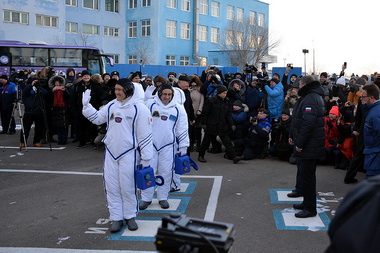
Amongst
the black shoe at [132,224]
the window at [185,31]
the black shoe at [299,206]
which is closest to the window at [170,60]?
the window at [185,31]

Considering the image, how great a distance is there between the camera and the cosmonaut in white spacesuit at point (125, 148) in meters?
5.66

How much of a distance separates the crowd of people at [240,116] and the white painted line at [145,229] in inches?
26.5

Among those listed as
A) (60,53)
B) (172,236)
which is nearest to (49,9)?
(60,53)

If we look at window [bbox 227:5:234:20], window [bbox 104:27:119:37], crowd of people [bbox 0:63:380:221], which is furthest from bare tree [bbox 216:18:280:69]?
crowd of people [bbox 0:63:380:221]

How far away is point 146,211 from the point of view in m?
6.77

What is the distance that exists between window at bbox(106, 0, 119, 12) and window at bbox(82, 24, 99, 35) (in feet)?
10.9

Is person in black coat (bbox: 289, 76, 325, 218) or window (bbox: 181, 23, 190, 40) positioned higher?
window (bbox: 181, 23, 190, 40)

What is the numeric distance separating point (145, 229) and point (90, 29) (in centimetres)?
4630

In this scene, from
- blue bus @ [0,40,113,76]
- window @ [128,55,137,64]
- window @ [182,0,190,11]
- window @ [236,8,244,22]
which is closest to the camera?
blue bus @ [0,40,113,76]

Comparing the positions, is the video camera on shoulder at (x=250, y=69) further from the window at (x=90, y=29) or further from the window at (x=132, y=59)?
the window at (x=132, y=59)

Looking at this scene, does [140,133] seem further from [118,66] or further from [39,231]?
[118,66]

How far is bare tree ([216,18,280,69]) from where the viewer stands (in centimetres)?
5428

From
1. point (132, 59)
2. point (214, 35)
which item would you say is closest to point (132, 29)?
point (132, 59)

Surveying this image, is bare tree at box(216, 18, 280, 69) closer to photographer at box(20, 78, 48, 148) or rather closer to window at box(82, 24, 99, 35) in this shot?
window at box(82, 24, 99, 35)
